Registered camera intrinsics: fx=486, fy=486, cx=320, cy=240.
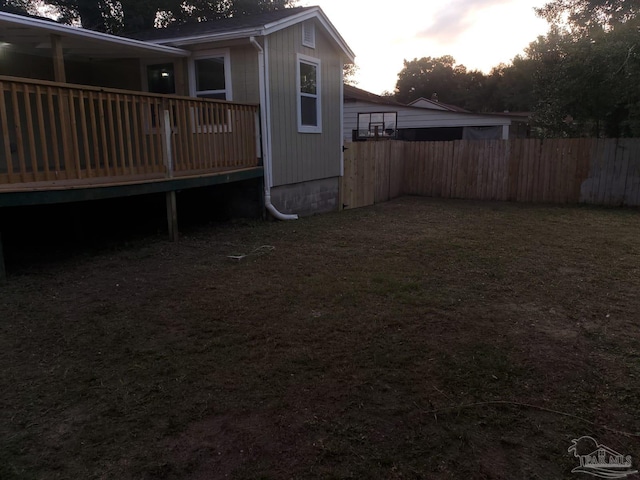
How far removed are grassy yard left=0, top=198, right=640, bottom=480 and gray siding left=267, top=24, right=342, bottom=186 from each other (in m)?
3.46

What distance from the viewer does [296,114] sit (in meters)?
9.32

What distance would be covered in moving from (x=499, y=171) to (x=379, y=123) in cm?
822

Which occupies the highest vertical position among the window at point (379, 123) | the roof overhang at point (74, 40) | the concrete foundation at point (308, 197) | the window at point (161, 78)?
the roof overhang at point (74, 40)

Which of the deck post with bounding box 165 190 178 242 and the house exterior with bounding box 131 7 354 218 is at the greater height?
the house exterior with bounding box 131 7 354 218

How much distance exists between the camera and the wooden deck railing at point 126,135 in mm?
4895

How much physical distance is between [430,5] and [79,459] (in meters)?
12.0

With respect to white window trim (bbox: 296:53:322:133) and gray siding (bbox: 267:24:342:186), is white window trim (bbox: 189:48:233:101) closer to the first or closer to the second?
gray siding (bbox: 267:24:342:186)

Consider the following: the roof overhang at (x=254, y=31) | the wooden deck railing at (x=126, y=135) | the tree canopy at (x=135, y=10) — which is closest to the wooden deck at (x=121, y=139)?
the wooden deck railing at (x=126, y=135)

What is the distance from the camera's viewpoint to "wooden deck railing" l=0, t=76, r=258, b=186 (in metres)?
4.89

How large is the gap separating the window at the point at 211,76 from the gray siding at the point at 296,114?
81 centimetres

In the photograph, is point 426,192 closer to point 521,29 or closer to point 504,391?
point 521,29

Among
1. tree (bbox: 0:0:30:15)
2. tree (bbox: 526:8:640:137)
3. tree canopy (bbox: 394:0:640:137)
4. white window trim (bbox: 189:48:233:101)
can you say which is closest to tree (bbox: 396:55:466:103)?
tree canopy (bbox: 394:0:640:137)

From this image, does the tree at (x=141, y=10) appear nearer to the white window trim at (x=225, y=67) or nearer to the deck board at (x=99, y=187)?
Answer: the white window trim at (x=225, y=67)

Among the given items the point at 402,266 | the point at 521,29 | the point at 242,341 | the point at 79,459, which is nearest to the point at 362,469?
the point at 79,459
